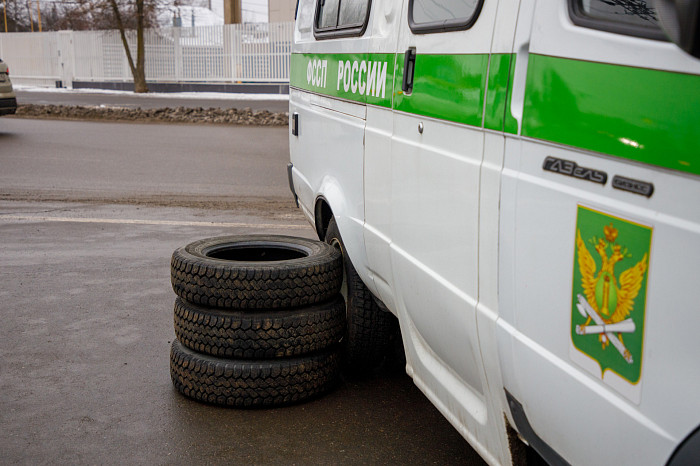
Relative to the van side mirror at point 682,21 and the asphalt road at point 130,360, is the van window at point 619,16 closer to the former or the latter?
the van side mirror at point 682,21

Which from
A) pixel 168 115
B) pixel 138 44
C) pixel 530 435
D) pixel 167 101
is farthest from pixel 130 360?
pixel 138 44

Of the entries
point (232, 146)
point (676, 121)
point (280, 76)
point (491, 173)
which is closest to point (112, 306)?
point (491, 173)

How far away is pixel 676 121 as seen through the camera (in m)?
1.50

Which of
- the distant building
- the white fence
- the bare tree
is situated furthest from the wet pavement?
the distant building

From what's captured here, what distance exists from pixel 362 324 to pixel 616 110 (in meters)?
2.33

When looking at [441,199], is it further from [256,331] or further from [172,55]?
[172,55]

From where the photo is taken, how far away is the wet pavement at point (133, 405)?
3.20 meters

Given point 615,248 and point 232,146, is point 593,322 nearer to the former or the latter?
point 615,248

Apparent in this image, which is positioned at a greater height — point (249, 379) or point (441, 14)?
point (441, 14)

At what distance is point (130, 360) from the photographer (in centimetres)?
418

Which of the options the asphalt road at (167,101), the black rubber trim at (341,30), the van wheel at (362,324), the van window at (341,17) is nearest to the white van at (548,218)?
the black rubber trim at (341,30)

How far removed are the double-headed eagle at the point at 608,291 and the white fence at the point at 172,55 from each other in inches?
1104

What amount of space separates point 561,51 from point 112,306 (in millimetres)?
3852

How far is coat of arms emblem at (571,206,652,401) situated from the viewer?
1.63 m
